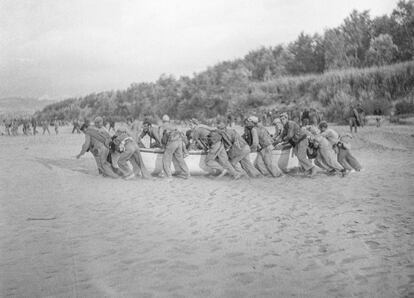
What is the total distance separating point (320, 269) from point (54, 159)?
41.0 feet

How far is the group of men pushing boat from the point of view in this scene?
A: 395 inches

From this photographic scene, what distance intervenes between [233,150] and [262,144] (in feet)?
2.52

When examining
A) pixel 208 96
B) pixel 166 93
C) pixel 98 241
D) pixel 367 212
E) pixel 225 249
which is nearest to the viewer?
pixel 225 249

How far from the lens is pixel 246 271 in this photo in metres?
4.30

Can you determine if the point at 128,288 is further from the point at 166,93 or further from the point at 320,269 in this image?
the point at 166,93

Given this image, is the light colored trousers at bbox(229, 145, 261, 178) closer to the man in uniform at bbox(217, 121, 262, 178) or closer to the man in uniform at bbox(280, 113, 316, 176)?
the man in uniform at bbox(217, 121, 262, 178)

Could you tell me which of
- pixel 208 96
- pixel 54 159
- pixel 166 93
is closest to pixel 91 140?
pixel 54 159

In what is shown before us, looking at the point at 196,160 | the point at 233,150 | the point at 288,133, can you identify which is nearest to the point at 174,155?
the point at 196,160

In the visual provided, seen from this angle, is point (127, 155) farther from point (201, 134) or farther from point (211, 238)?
point (211, 238)

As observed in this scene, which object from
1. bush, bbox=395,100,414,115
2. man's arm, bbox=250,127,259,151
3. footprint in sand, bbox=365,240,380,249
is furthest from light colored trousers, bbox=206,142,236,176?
bush, bbox=395,100,414,115

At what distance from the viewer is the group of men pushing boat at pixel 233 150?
10039mm

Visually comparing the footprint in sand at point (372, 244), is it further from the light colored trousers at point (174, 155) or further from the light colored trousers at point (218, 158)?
the light colored trousers at point (174, 155)

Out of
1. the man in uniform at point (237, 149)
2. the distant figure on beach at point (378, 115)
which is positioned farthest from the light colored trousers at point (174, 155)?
the distant figure on beach at point (378, 115)

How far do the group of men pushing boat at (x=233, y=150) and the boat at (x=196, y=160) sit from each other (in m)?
0.15
